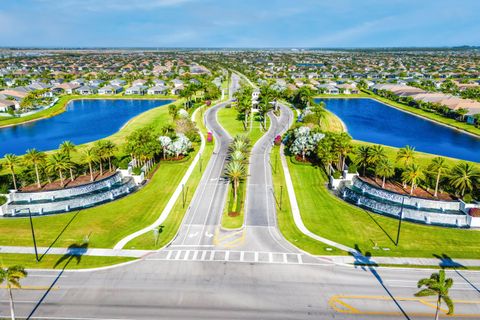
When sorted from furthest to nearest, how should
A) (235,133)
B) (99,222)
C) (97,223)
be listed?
1. (235,133)
2. (99,222)
3. (97,223)

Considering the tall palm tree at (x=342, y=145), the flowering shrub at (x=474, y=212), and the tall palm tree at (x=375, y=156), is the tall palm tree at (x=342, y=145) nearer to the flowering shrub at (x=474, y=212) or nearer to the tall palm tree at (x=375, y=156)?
the tall palm tree at (x=375, y=156)

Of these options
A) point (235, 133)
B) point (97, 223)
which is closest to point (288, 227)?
point (97, 223)

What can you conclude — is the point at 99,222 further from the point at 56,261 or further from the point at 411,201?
the point at 411,201

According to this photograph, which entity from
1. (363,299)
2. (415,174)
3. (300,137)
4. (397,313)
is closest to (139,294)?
(363,299)

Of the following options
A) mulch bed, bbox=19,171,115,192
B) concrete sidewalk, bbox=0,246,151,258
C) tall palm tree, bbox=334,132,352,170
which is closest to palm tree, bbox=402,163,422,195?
tall palm tree, bbox=334,132,352,170

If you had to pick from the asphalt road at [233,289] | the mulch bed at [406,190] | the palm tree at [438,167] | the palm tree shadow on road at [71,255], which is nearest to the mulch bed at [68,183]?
the palm tree shadow on road at [71,255]

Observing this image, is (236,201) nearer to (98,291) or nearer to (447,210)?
(98,291)
